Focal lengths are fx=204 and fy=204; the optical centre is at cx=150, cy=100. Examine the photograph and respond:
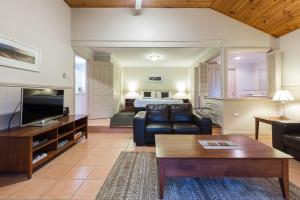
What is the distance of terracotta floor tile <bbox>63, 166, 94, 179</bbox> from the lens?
2569 millimetres

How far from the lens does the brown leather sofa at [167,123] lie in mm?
3895

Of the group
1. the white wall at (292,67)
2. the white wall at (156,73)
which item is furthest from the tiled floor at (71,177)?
the white wall at (156,73)

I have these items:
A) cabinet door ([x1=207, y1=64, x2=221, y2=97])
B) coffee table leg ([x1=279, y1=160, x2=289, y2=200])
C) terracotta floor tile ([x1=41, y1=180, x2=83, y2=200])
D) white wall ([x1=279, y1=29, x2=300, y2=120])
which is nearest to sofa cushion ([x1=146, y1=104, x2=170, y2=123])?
terracotta floor tile ([x1=41, y1=180, x2=83, y2=200])

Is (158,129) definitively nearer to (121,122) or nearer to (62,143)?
(62,143)

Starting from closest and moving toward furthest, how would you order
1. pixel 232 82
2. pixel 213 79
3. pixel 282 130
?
pixel 282 130 → pixel 213 79 → pixel 232 82

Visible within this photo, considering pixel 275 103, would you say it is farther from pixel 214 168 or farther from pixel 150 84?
pixel 150 84

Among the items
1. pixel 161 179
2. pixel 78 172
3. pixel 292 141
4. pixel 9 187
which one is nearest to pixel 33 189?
pixel 9 187

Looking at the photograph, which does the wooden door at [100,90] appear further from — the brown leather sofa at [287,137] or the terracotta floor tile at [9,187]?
the brown leather sofa at [287,137]

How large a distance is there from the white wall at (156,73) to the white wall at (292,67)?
556 cm

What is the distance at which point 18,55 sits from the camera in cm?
306

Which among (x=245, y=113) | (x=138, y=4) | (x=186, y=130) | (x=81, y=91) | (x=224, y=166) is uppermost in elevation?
(x=138, y=4)

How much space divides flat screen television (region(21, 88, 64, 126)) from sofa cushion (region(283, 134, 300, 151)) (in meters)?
3.80

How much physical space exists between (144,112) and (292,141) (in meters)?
2.81

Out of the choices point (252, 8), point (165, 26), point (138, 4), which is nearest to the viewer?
point (252, 8)
